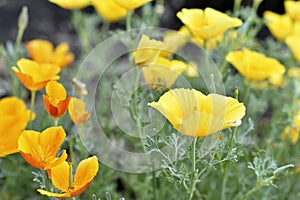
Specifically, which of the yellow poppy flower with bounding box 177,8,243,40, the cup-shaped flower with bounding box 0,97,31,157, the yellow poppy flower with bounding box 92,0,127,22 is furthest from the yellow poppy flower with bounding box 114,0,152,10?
the yellow poppy flower with bounding box 92,0,127,22

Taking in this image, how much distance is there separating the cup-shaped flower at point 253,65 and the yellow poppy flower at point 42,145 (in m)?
0.49

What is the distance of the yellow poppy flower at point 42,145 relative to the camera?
0.95m

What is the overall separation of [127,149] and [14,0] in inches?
67.1

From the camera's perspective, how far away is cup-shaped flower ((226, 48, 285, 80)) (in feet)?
4.26

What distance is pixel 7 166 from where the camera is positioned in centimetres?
144

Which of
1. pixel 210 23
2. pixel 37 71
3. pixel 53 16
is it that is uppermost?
pixel 210 23

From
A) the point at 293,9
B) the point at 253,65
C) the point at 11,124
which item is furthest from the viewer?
the point at 293,9

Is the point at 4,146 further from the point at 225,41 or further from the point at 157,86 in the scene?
the point at 225,41

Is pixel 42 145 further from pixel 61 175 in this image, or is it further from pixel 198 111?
pixel 198 111

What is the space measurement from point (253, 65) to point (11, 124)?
610mm

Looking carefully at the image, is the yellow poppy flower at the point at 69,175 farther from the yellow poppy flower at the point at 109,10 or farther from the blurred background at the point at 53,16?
the blurred background at the point at 53,16

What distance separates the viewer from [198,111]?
3.09 feet

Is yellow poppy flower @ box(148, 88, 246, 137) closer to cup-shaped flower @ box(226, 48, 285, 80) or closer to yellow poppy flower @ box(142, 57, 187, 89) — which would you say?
yellow poppy flower @ box(142, 57, 187, 89)

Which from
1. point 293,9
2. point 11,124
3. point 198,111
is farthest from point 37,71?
point 293,9
